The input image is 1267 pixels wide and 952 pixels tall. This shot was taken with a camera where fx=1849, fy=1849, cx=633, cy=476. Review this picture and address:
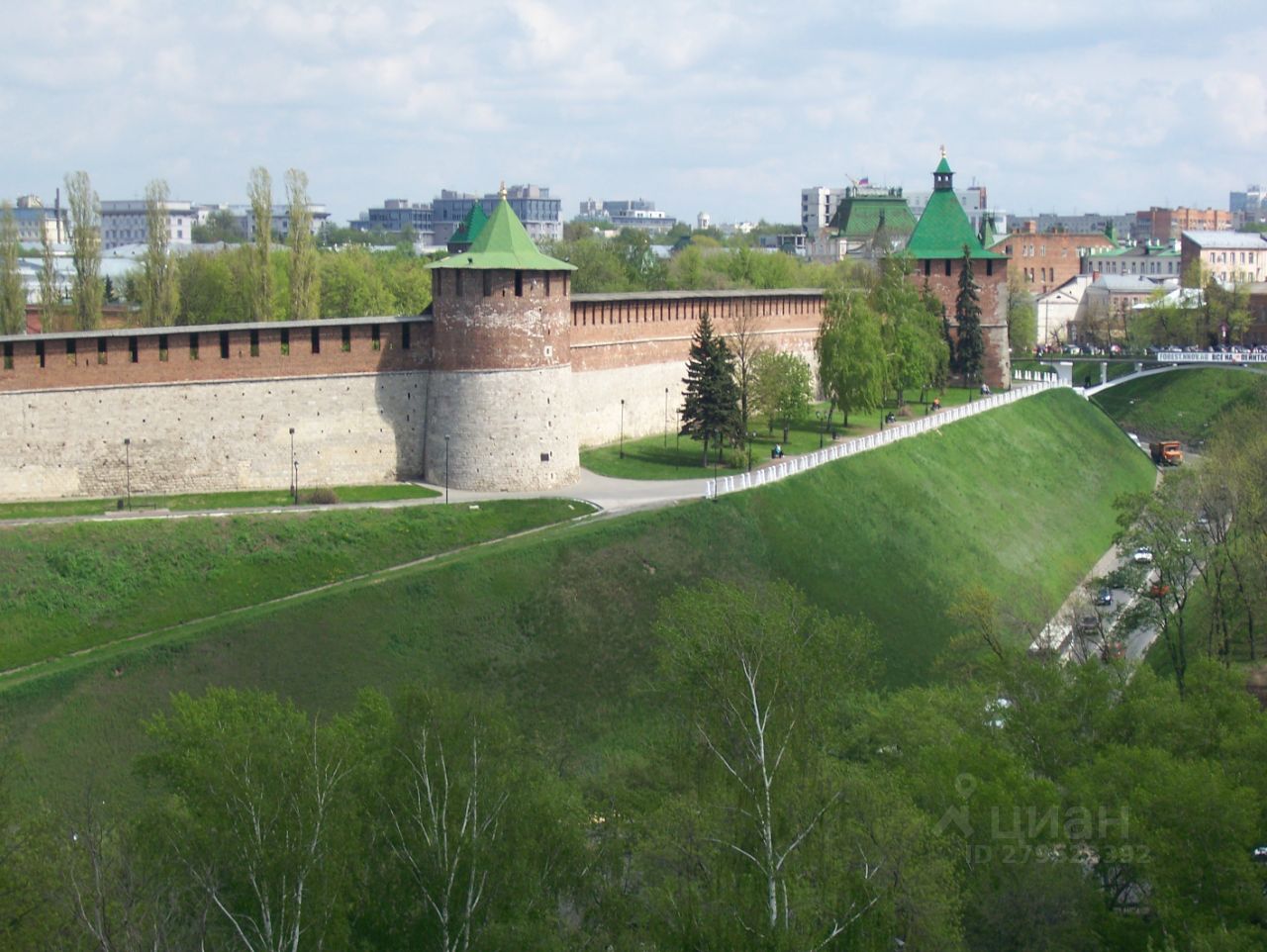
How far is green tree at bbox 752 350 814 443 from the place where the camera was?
43.4 m

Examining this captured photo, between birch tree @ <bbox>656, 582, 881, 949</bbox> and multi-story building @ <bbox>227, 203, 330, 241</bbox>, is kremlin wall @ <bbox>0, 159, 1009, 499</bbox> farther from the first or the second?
multi-story building @ <bbox>227, 203, 330, 241</bbox>

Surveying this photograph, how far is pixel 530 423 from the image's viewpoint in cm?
3562

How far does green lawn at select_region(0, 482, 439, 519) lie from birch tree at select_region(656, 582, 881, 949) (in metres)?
15.5

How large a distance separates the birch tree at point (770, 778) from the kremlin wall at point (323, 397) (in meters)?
16.7

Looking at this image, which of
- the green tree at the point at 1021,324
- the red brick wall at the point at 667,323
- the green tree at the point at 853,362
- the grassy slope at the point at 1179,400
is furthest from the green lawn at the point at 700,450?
the green tree at the point at 1021,324

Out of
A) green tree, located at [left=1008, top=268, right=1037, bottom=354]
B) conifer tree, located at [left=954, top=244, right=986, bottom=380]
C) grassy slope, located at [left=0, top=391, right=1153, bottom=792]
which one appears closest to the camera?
grassy slope, located at [left=0, top=391, right=1153, bottom=792]

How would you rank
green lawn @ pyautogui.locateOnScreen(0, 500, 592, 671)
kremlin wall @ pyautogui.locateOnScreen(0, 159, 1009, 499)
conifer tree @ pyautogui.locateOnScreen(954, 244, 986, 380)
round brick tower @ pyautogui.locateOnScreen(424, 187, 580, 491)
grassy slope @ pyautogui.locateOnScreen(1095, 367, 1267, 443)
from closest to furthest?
green lawn @ pyautogui.locateOnScreen(0, 500, 592, 671) → kremlin wall @ pyautogui.locateOnScreen(0, 159, 1009, 499) → round brick tower @ pyautogui.locateOnScreen(424, 187, 580, 491) → conifer tree @ pyautogui.locateOnScreen(954, 244, 986, 380) → grassy slope @ pyautogui.locateOnScreen(1095, 367, 1267, 443)

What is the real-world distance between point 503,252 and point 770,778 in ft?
66.8

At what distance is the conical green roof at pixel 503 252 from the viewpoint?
35219 mm

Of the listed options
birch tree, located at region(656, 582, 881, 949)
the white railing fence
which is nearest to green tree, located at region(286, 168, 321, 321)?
the white railing fence

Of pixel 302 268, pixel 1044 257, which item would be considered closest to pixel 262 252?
pixel 302 268

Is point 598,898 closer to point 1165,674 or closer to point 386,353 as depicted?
point 1165,674

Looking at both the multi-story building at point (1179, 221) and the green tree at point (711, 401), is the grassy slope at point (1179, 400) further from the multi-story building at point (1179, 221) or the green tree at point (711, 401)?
the multi-story building at point (1179, 221)

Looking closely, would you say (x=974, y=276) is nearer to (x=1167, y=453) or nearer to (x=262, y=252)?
(x=1167, y=453)
